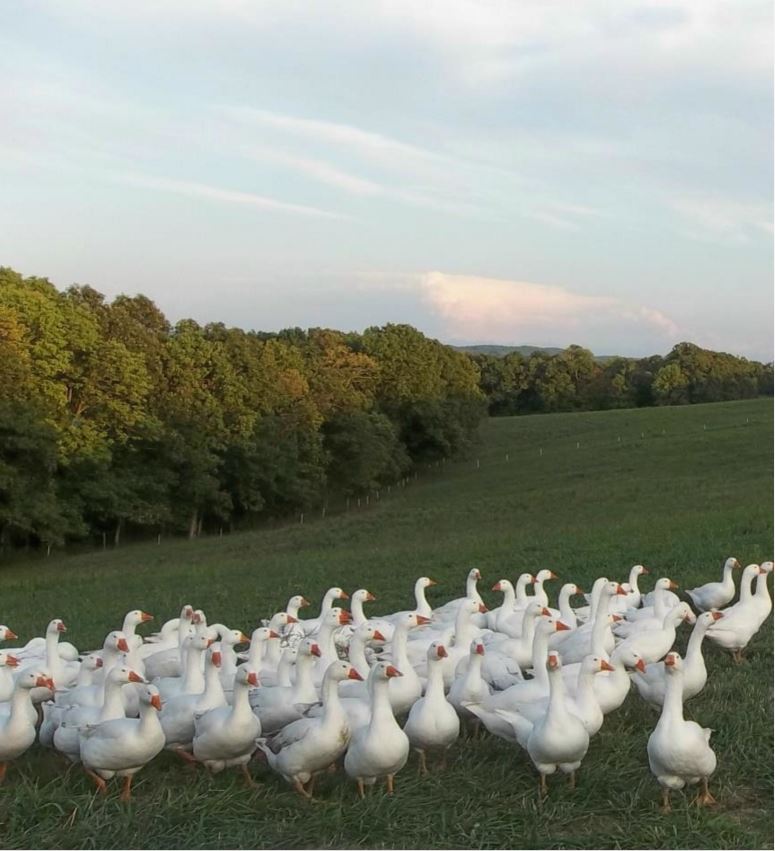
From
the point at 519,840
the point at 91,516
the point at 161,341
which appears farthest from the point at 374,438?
the point at 519,840

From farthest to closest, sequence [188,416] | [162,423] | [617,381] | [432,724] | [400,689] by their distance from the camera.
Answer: [617,381] → [188,416] → [162,423] → [400,689] → [432,724]

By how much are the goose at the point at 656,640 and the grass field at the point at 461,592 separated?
2.01 ft

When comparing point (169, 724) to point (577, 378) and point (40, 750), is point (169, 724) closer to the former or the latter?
point (40, 750)

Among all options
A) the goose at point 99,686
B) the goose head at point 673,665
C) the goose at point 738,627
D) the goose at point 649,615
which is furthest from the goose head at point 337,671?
the goose at point 738,627

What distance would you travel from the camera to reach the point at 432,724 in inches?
301

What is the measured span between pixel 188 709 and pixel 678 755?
4.39 m

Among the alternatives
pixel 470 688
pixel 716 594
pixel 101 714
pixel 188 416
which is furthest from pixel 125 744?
pixel 188 416

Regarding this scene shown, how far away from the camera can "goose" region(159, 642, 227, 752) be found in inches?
322

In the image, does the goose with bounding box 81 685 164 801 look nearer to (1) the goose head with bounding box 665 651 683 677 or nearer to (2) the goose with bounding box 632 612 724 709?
(1) the goose head with bounding box 665 651 683 677

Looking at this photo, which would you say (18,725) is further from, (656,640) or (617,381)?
(617,381)

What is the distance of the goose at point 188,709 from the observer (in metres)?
8.19

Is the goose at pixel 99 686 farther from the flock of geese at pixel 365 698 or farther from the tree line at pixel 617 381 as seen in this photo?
the tree line at pixel 617 381

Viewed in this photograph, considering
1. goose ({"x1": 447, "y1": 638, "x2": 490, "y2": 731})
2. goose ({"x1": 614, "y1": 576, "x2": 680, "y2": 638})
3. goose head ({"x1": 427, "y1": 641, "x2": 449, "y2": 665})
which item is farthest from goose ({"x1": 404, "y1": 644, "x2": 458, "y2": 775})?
goose ({"x1": 614, "y1": 576, "x2": 680, "y2": 638})

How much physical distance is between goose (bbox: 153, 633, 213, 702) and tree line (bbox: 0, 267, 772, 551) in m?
22.2
